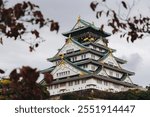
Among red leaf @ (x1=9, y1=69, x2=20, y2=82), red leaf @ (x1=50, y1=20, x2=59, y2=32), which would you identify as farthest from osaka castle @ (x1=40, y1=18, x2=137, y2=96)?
red leaf @ (x1=9, y1=69, x2=20, y2=82)

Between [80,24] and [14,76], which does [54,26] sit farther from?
[80,24]

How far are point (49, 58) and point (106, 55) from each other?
866 cm

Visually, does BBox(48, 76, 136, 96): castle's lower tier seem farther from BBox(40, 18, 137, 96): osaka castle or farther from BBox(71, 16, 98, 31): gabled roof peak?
BBox(71, 16, 98, 31): gabled roof peak

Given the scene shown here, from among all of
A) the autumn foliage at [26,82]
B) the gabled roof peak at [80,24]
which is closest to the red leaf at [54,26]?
the autumn foliage at [26,82]

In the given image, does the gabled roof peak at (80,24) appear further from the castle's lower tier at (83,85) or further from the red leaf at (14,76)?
the red leaf at (14,76)

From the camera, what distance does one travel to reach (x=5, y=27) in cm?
532

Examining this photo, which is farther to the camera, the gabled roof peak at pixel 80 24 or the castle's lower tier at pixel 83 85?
the gabled roof peak at pixel 80 24

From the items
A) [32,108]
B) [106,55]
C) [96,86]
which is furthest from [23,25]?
[106,55]

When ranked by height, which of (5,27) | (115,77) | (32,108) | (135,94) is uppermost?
(115,77)

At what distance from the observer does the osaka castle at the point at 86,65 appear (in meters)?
57.7

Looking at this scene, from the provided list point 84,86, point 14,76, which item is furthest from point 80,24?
point 14,76

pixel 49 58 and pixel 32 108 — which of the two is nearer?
pixel 32 108

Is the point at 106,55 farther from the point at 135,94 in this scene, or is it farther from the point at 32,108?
the point at 32,108

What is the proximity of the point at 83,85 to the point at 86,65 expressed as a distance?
506 cm
